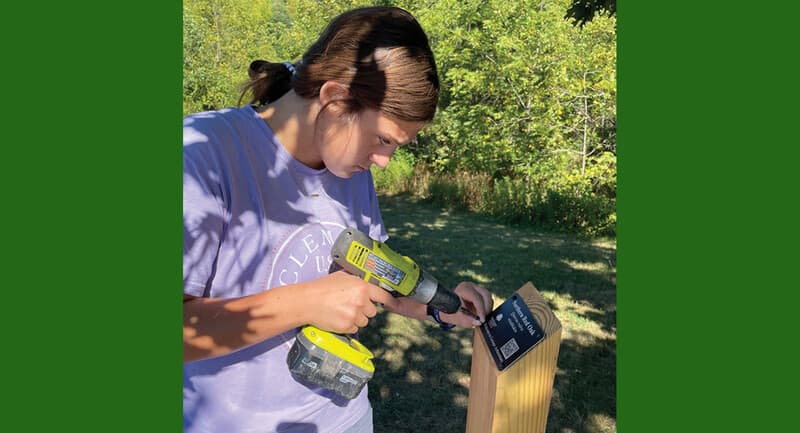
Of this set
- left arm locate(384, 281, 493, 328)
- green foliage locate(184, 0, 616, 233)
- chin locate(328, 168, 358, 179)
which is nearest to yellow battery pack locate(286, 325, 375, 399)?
left arm locate(384, 281, 493, 328)

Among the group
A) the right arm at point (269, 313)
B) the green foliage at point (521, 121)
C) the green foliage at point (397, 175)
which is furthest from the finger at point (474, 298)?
the green foliage at point (397, 175)

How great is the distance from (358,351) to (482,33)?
24.1 feet

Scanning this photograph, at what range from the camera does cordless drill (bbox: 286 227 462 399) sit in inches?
51.2

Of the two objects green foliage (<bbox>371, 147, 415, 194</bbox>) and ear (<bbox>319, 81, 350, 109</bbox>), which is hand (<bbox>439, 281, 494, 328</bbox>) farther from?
green foliage (<bbox>371, 147, 415, 194</bbox>)

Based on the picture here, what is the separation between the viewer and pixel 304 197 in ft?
4.46

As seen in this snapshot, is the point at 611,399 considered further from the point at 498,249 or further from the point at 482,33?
the point at 482,33

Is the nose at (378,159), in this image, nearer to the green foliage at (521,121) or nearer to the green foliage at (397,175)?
the green foliage at (521,121)

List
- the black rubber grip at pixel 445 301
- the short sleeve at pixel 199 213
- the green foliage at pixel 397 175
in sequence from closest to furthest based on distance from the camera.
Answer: the short sleeve at pixel 199 213 < the black rubber grip at pixel 445 301 < the green foliage at pixel 397 175

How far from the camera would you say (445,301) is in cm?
172

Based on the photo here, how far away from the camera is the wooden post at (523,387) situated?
1461 millimetres

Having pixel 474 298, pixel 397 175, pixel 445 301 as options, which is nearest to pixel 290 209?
pixel 445 301

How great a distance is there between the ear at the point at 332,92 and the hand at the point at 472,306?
82cm

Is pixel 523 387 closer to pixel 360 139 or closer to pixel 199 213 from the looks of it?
pixel 360 139

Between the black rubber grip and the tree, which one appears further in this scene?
the tree
